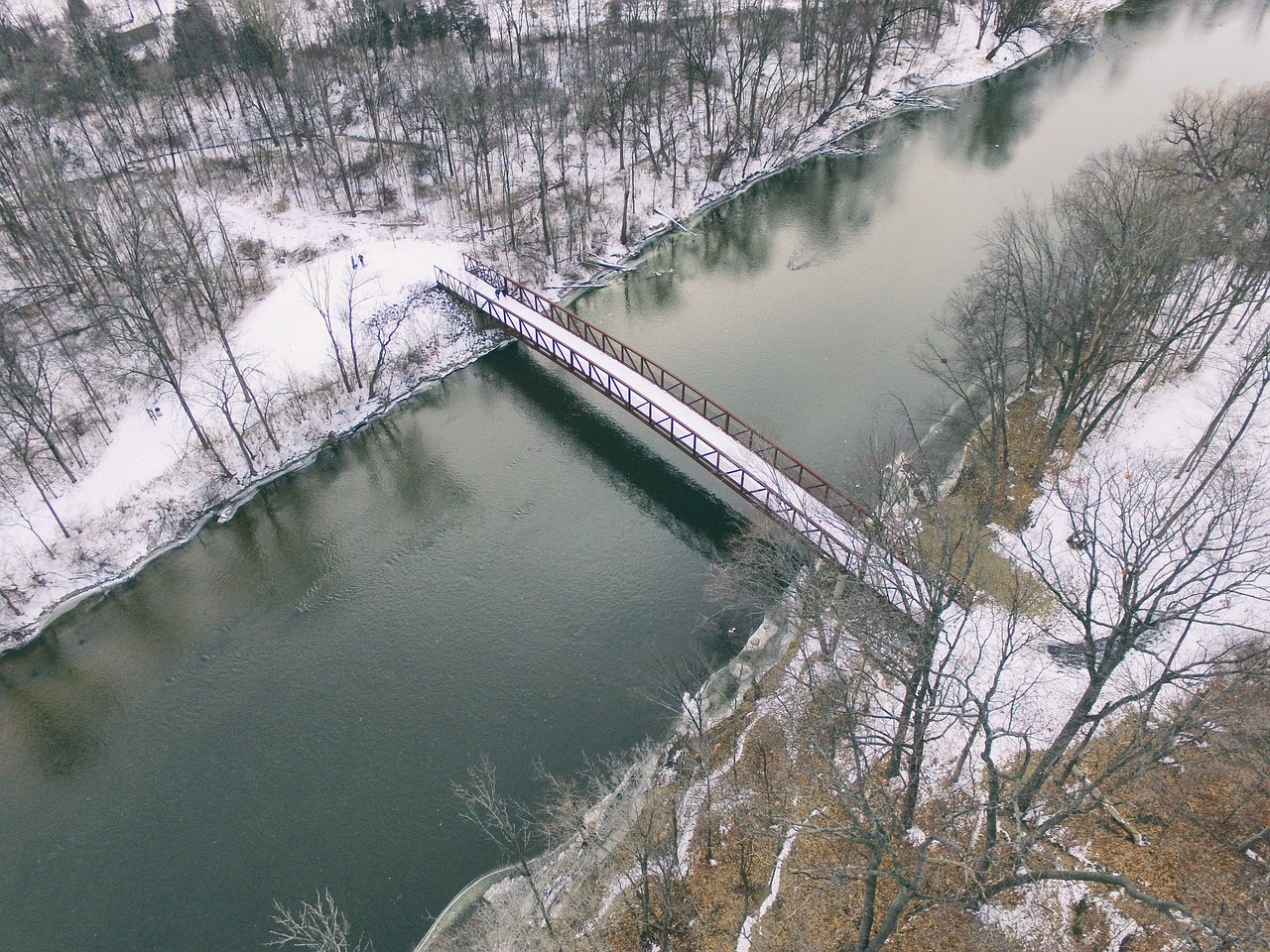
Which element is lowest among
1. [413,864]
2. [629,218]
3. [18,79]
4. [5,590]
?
[413,864]

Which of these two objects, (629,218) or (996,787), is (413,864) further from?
(629,218)

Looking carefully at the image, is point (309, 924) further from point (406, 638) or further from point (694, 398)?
point (694, 398)

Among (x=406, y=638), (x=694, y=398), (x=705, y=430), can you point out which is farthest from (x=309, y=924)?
(x=694, y=398)

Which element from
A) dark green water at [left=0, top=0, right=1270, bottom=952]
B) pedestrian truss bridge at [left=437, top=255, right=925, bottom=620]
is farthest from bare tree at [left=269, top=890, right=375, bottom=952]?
pedestrian truss bridge at [left=437, top=255, right=925, bottom=620]

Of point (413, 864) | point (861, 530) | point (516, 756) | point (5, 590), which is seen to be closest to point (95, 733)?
point (5, 590)

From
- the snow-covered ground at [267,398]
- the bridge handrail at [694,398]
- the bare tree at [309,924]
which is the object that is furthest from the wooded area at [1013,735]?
the snow-covered ground at [267,398]

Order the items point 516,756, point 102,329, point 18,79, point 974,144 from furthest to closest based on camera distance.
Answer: point 974,144
point 18,79
point 102,329
point 516,756
